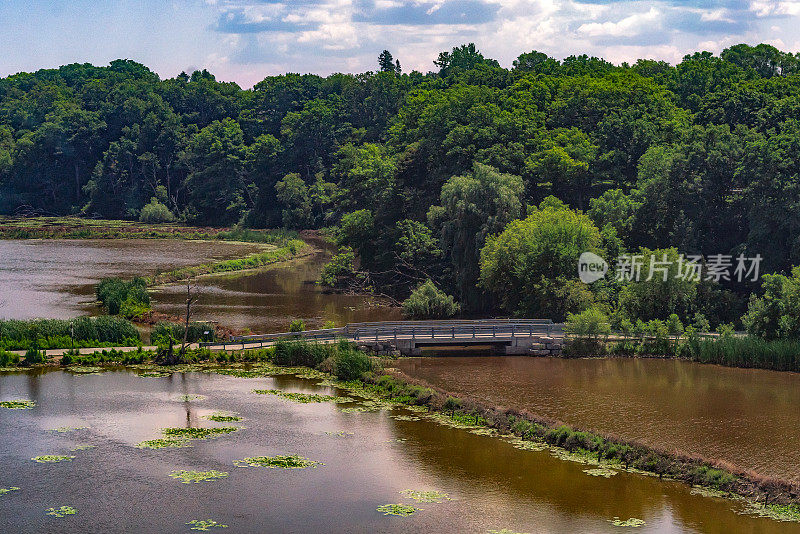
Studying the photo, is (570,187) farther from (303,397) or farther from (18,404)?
(18,404)

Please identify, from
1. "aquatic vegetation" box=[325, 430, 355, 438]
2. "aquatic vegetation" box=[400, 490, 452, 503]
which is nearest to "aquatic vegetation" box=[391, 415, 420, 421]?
"aquatic vegetation" box=[325, 430, 355, 438]

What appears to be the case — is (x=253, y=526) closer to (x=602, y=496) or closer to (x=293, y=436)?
(x=293, y=436)

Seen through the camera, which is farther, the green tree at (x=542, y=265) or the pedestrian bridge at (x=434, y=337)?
the green tree at (x=542, y=265)

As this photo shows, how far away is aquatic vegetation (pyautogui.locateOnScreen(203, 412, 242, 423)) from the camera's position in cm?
3991

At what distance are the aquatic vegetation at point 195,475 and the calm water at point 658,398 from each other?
1485 centimetres

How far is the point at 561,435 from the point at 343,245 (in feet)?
159

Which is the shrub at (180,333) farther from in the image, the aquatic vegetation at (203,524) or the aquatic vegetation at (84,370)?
the aquatic vegetation at (203,524)

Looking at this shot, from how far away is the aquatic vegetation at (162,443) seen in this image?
118ft

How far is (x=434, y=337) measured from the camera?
5441cm

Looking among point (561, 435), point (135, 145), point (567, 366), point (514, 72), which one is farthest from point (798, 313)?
point (135, 145)

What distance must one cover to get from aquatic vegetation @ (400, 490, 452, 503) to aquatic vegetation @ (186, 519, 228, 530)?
6352 millimetres

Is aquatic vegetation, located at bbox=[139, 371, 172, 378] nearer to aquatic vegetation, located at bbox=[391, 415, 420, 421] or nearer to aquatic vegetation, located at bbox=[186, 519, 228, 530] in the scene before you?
aquatic vegetation, located at bbox=[391, 415, 420, 421]

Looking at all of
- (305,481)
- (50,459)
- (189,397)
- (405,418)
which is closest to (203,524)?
(305,481)

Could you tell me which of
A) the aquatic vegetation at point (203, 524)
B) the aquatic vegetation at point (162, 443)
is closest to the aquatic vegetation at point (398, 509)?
the aquatic vegetation at point (203, 524)
